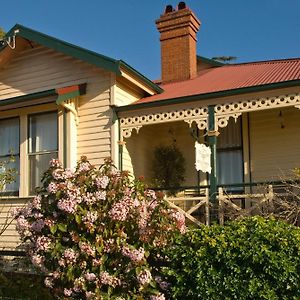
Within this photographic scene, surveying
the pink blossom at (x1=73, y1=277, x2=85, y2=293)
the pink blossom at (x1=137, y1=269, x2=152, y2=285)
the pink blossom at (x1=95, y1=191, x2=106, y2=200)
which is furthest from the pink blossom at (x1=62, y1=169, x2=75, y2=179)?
the pink blossom at (x1=137, y1=269, x2=152, y2=285)

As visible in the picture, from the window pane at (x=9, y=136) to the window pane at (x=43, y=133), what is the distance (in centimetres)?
45

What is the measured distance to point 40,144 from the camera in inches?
459

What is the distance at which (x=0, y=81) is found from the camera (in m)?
13.0

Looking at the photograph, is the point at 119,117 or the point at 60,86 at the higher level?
the point at 60,86

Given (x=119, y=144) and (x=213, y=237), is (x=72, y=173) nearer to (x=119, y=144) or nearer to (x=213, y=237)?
(x=213, y=237)

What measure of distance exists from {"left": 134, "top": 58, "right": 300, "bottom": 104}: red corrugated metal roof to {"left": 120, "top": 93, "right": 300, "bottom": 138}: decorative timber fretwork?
0.39 meters

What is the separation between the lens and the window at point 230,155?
11883 mm

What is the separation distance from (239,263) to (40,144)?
696 cm

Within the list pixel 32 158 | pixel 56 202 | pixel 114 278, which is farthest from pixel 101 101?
pixel 114 278

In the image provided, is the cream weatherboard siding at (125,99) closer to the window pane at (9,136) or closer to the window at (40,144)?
the window at (40,144)

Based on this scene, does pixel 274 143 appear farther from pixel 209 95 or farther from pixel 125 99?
pixel 125 99

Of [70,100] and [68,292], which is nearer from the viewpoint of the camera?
[68,292]

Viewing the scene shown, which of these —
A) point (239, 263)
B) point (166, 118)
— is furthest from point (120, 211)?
point (166, 118)

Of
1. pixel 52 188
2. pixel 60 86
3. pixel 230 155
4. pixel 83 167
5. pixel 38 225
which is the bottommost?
pixel 38 225
